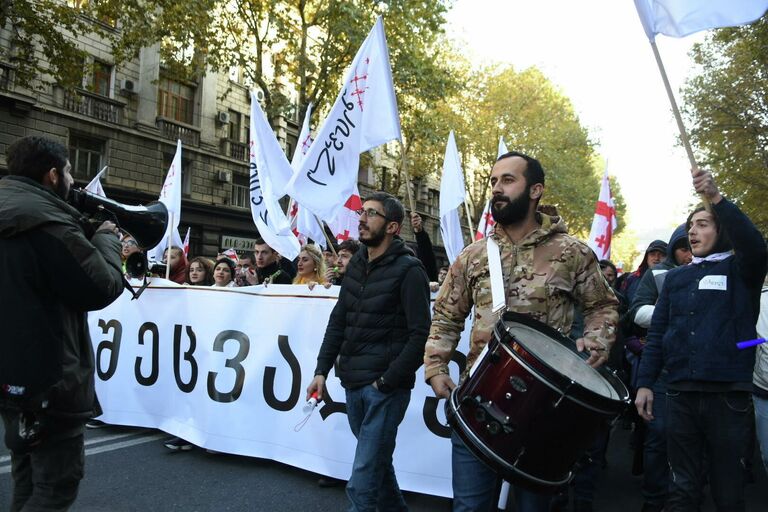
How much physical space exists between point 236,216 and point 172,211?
58.5ft

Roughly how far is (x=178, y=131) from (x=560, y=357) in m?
24.2

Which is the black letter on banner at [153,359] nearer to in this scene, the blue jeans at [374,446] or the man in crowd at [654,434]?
the blue jeans at [374,446]

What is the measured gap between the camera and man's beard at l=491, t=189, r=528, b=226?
2.80 m

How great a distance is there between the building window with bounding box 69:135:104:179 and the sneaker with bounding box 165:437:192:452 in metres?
17.1

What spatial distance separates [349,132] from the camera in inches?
247

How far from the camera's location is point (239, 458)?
5566mm

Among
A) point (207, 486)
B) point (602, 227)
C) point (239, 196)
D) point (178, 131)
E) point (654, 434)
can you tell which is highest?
point (178, 131)

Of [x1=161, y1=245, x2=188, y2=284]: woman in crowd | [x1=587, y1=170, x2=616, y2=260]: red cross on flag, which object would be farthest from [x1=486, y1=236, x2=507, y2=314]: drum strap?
[x1=587, y1=170, x2=616, y2=260]: red cross on flag

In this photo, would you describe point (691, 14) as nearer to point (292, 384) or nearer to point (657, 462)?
point (657, 462)

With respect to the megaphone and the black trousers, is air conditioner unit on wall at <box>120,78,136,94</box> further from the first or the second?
the black trousers

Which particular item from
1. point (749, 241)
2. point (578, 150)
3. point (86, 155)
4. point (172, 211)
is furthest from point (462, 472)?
point (578, 150)

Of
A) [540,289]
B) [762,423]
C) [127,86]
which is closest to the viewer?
[540,289]

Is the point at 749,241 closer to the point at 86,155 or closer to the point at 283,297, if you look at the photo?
the point at 283,297

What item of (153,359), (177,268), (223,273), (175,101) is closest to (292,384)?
(153,359)
